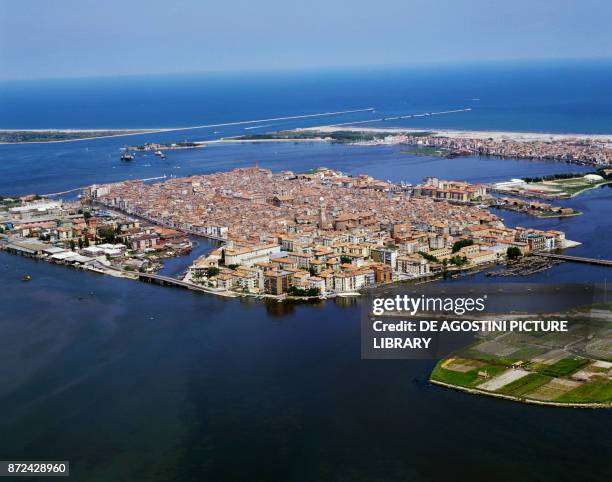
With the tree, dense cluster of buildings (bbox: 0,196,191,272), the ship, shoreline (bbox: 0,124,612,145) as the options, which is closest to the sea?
dense cluster of buildings (bbox: 0,196,191,272)

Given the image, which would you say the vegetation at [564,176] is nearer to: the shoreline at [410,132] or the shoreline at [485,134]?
the shoreline at [410,132]

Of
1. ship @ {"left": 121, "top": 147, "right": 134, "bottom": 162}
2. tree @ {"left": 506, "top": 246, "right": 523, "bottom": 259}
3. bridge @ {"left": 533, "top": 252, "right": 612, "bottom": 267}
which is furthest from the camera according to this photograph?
ship @ {"left": 121, "top": 147, "right": 134, "bottom": 162}

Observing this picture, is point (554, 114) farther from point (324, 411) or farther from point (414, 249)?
point (324, 411)

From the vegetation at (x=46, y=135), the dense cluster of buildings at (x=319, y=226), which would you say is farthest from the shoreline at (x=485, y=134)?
the dense cluster of buildings at (x=319, y=226)

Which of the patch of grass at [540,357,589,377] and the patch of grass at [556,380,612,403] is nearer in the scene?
the patch of grass at [556,380,612,403]

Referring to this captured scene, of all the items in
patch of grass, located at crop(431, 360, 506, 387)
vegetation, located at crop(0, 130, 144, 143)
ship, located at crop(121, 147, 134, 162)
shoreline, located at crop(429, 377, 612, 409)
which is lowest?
shoreline, located at crop(429, 377, 612, 409)

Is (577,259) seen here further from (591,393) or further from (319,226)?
(591,393)

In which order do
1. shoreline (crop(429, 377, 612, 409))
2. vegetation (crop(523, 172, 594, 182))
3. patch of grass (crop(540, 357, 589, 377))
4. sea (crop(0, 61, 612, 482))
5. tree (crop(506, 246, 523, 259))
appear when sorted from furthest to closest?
vegetation (crop(523, 172, 594, 182)), tree (crop(506, 246, 523, 259)), patch of grass (crop(540, 357, 589, 377)), shoreline (crop(429, 377, 612, 409)), sea (crop(0, 61, 612, 482))

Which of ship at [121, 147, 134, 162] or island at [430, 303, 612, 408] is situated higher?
ship at [121, 147, 134, 162]

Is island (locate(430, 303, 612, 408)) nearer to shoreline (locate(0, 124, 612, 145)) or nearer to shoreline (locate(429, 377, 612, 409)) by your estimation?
shoreline (locate(429, 377, 612, 409))
